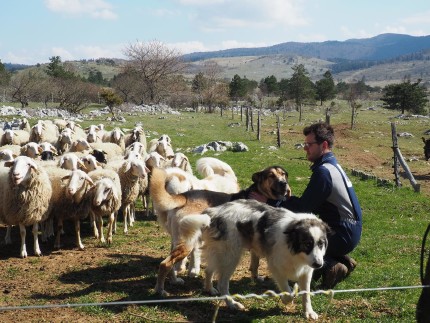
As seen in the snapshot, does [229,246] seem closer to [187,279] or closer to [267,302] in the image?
[267,302]

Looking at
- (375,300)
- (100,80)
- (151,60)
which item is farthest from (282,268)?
(100,80)

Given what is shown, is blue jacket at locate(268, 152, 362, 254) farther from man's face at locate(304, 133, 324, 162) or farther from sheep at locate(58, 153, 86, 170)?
sheep at locate(58, 153, 86, 170)

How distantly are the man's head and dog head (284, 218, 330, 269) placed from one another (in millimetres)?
1374

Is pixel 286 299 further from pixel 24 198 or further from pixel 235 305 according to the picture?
pixel 24 198

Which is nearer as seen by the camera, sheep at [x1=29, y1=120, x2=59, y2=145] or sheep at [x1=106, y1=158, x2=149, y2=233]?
sheep at [x1=106, y1=158, x2=149, y2=233]

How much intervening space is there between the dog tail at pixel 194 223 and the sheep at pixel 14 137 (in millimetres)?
13385

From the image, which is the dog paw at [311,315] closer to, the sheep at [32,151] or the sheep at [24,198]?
the sheep at [24,198]

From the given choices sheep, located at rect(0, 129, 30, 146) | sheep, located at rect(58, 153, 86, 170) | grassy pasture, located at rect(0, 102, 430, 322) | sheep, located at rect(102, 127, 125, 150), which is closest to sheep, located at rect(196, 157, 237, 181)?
grassy pasture, located at rect(0, 102, 430, 322)

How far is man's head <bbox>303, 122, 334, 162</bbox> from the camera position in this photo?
639 cm

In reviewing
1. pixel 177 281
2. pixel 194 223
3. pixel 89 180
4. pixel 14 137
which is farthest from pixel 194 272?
pixel 14 137

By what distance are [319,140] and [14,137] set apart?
14.5m

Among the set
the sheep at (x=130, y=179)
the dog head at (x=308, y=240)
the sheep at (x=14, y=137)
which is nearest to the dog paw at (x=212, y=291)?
the dog head at (x=308, y=240)

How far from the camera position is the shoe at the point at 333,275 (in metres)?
6.50

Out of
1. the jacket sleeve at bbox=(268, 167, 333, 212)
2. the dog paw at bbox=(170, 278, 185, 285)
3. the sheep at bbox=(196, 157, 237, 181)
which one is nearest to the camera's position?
the jacket sleeve at bbox=(268, 167, 333, 212)
